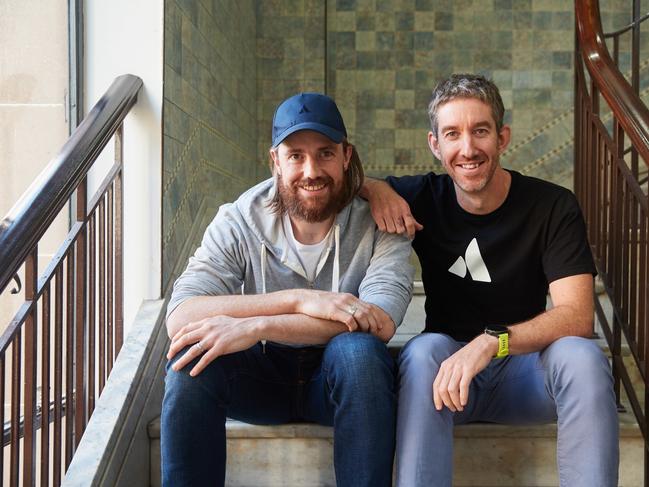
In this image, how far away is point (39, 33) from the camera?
2.31m

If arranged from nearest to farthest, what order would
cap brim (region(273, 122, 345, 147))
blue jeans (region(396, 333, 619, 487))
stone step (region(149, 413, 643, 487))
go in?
blue jeans (region(396, 333, 619, 487)) < cap brim (region(273, 122, 345, 147)) < stone step (region(149, 413, 643, 487))

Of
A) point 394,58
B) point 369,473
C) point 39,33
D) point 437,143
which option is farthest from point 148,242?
point 394,58

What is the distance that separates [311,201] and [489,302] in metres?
0.54

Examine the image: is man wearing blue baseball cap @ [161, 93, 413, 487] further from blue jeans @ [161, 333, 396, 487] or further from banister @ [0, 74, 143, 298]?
banister @ [0, 74, 143, 298]

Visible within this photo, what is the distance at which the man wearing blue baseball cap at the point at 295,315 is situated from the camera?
1543mm

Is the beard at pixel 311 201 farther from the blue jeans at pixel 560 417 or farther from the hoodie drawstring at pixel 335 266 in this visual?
the blue jeans at pixel 560 417

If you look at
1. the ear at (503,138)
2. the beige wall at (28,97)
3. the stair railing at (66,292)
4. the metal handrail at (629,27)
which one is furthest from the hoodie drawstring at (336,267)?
the metal handrail at (629,27)

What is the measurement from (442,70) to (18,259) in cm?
397

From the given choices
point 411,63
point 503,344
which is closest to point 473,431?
point 503,344

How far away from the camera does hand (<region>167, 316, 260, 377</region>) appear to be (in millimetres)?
1579

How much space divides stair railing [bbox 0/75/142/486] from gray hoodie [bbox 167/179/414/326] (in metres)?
0.28

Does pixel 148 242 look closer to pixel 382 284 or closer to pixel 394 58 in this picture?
pixel 382 284

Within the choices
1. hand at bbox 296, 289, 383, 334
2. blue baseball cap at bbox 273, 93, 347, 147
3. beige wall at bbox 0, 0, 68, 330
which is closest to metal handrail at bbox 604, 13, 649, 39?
blue baseball cap at bbox 273, 93, 347, 147

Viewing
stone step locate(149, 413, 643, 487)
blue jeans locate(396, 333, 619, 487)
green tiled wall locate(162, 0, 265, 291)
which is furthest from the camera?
green tiled wall locate(162, 0, 265, 291)
